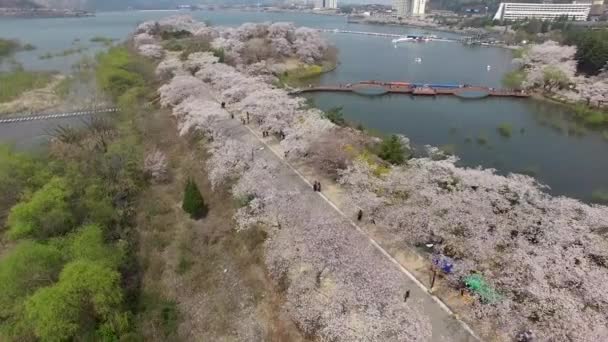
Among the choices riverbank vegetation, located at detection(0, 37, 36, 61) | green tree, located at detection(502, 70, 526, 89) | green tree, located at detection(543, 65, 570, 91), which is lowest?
green tree, located at detection(502, 70, 526, 89)

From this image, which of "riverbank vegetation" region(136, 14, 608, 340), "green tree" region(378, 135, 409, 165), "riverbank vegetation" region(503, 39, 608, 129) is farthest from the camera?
"riverbank vegetation" region(503, 39, 608, 129)

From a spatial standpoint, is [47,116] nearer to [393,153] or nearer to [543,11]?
[393,153]

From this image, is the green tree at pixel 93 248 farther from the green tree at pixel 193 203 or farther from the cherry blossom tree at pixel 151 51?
the cherry blossom tree at pixel 151 51

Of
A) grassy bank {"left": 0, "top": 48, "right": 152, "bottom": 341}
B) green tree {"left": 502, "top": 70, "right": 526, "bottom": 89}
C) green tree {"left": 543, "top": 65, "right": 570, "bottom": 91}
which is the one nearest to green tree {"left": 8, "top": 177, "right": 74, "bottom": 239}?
grassy bank {"left": 0, "top": 48, "right": 152, "bottom": 341}

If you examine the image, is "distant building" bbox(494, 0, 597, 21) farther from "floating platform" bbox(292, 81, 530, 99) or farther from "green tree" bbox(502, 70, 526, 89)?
"floating platform" bbox(292, 81, 530, 99)

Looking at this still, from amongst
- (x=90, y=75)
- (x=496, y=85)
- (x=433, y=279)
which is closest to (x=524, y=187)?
(x=433, y=279)

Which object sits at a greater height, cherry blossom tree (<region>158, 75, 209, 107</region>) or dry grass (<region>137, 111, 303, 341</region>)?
cherry blossom tree (<region>158, 75, 209, 107</region>)

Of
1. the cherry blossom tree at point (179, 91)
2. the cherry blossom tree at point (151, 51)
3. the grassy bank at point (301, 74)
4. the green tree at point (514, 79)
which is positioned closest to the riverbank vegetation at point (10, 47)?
the cherry blossom tree at point (151, 51)
